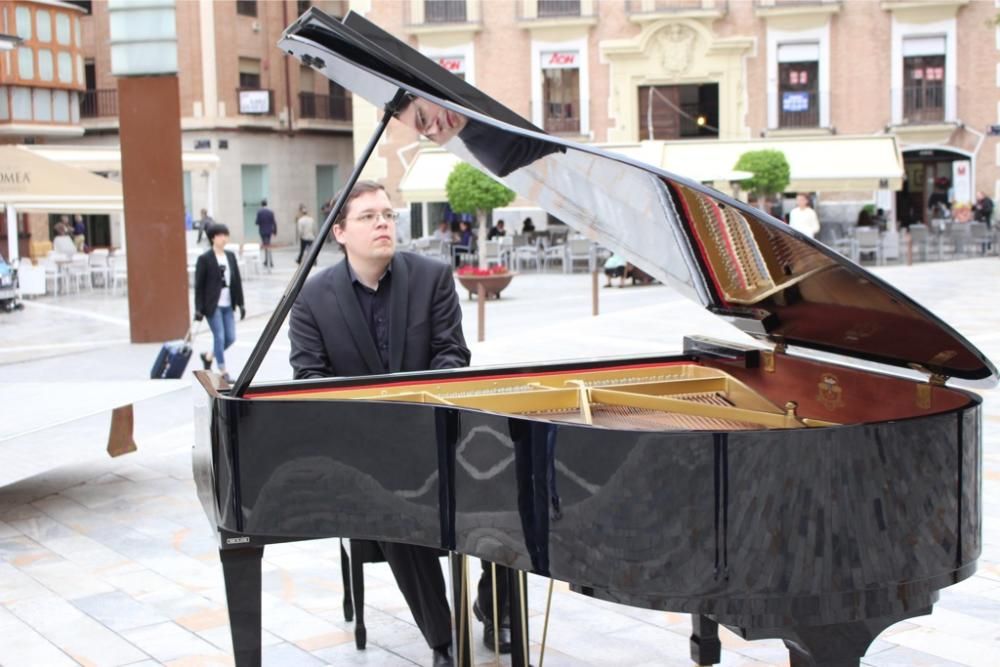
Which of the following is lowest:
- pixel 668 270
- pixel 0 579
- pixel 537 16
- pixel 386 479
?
pixel 0 579

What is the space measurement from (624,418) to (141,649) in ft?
6.33

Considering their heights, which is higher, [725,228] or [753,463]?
[725,228]

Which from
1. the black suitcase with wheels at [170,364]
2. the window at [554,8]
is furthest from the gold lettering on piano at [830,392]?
the window at [554,8]

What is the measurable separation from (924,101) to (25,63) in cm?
2010

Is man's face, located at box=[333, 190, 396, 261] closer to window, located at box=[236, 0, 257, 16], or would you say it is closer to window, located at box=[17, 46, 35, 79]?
window, located at box=[17, 46, 35, 79]

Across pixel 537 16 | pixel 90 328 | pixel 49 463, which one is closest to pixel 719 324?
pixel 90 328

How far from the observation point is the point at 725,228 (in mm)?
3781

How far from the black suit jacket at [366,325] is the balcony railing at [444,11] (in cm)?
2963

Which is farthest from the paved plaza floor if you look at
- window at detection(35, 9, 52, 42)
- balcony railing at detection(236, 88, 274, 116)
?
balcony railing at detection(236, 88, 274, 116)

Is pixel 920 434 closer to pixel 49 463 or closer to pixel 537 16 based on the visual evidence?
pixel 49 463

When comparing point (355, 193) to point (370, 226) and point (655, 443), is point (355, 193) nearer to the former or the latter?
point (370, 226)

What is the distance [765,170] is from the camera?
23.8 metres

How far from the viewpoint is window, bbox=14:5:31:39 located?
27.7m

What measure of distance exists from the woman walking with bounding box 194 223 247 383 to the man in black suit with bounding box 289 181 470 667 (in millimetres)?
6487
